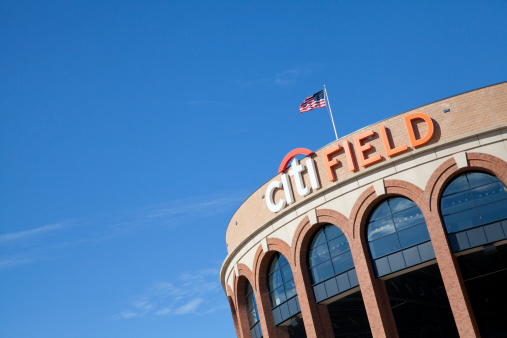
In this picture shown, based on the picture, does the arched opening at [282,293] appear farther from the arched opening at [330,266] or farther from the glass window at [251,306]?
the glass window at [251,306]

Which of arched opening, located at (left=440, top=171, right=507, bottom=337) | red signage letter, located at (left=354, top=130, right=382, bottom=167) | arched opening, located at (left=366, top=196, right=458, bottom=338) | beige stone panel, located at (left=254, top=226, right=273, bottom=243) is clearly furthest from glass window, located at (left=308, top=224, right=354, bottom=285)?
arched opening, located at (left=440, top=171, right=507, bottom=337)

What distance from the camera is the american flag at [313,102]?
1780 inches

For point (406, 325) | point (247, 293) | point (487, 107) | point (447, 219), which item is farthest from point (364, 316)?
point (487, 107)

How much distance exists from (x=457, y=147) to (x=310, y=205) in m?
9.38

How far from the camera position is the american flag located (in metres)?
45.2

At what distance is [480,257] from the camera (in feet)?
140

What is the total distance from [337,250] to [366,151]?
20.1 feet

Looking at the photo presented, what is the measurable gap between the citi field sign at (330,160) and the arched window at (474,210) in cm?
334

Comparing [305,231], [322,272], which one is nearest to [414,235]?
Answer: [322,272]

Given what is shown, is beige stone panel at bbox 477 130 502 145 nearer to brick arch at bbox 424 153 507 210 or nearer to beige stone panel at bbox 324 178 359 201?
brick arch at bbox 424 153 507 210

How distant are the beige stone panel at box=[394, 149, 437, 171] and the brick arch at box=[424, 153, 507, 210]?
2.63 ft

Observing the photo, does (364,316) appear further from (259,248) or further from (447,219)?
(447,219)

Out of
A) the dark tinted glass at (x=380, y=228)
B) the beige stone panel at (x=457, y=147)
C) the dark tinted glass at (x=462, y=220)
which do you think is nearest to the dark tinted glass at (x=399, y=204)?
the dark tinted glass at (x=380, y=228)

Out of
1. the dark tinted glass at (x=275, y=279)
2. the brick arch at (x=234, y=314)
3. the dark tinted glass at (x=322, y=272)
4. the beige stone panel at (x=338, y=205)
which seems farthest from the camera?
the brick arch at (x=234, y=314)
